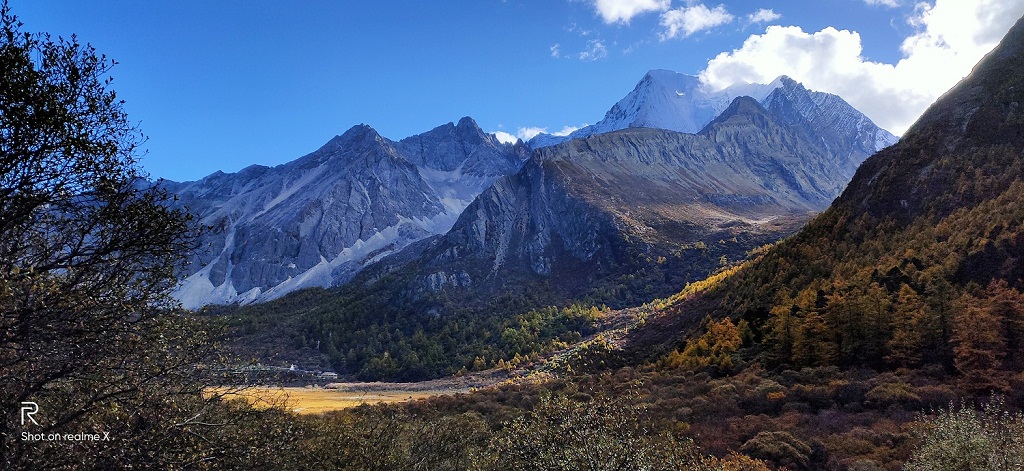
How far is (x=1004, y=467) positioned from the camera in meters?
16.8

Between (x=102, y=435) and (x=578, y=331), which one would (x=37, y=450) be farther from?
(x=578, y=331)

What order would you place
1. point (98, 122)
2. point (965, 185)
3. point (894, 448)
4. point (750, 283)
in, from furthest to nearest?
point (750, 283)
point (965, 185)
point (894, 448)
point (98, 122)

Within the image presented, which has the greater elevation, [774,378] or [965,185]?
[965,185]

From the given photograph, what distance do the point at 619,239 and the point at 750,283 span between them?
360ft

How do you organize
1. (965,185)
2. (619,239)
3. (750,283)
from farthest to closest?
1. (619,239)
2. (750,283)
3. (965,185)

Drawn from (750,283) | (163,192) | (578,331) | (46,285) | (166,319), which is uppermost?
(163,192)

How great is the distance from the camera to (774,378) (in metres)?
48.3

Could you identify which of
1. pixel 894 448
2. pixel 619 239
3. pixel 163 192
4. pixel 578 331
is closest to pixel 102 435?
pixel 163 192

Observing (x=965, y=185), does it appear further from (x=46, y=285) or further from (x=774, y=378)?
(x=46, y=285)

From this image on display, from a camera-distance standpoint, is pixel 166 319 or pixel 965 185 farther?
pixel 965 185

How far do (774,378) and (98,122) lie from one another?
54546mm

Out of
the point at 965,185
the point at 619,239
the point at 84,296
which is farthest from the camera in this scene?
the point at 619,239

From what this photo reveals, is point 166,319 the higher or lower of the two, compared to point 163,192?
lower

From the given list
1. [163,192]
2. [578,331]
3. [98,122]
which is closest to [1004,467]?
[163,192]
